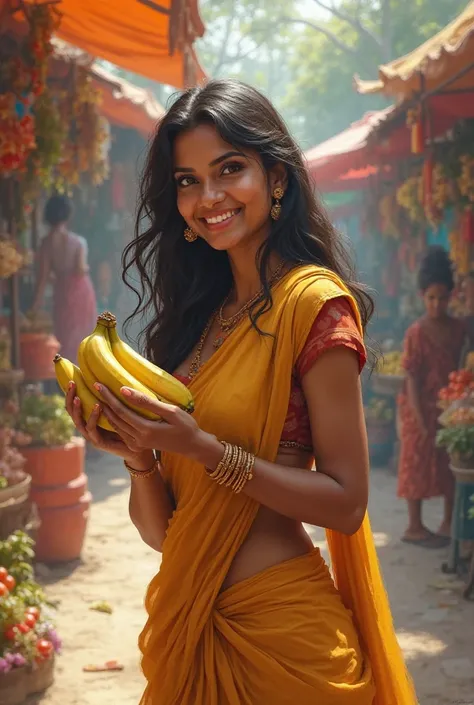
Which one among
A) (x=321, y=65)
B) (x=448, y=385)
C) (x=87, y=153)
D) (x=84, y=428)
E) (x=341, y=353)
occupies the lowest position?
(x=448, y=385)

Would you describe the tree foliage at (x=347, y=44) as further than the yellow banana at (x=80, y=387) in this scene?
Yes

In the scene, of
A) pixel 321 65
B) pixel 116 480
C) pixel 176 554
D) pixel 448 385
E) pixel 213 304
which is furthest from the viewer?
pixel 321 65

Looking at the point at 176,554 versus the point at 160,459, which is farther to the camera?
the point at 160,459

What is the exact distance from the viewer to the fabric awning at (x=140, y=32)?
6.43 m

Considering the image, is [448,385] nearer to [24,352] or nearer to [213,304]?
[24,352]

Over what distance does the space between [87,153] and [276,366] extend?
637 cm

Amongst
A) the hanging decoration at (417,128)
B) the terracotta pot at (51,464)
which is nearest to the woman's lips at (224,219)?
the terracotta pot at (51,464)

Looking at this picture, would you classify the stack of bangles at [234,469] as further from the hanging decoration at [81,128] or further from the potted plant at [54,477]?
the hanging decoration at [81,128]

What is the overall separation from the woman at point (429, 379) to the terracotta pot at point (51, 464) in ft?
8.21

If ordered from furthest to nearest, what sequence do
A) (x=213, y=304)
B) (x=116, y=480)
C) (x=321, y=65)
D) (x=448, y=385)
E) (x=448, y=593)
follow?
1. (x=321, y=65)
2. (x=116, y=480)
3. (x=448, y=385)
4. (x=448, y=593)
5. (x=213, y=304)

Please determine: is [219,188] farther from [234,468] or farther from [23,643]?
[23,643]

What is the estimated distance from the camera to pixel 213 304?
263cm

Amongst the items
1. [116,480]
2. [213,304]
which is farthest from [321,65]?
[213,304]

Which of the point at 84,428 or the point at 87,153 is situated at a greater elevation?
the point at 87,153
